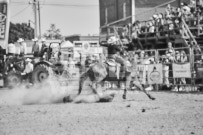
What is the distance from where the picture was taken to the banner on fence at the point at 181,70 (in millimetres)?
16516

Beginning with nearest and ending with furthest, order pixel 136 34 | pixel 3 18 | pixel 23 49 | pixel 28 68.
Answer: pixel 28 68
pixel 3 18
pixel 23 49
pixel 136 34

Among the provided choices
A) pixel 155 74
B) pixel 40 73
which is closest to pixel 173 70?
pixel 155 74

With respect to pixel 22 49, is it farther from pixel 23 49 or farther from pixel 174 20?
pixel 174 20

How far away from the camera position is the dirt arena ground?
718 cm

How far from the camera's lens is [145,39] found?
22.5 metres

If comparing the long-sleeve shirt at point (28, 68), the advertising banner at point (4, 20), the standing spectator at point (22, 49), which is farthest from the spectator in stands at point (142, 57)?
the advertising banner at point (4, 20)

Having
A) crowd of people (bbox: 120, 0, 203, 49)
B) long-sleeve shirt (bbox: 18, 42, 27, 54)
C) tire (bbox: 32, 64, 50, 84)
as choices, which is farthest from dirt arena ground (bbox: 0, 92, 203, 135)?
crowd of people (bbox: 120, 0, 203, 49)

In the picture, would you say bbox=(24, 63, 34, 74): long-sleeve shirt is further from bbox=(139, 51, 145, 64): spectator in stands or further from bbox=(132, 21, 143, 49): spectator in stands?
bbox=(132, 21, 143, 49): spectator in stands

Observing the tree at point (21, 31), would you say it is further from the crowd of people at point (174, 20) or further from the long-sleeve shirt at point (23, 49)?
the long-sleeve shirt at point (23, 49)

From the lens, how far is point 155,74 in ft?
58.3

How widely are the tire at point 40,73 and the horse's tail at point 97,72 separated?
13.2ft

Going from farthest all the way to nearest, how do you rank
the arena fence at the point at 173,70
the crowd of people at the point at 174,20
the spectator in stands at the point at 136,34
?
1. the spectator in stands at the point at 136,34
2. the crowd of people at the point at 174,20
3. the arena fence at the point at 173,70

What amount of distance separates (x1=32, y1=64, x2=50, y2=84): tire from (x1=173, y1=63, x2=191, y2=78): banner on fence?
196 inches

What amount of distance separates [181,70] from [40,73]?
5.43 m
